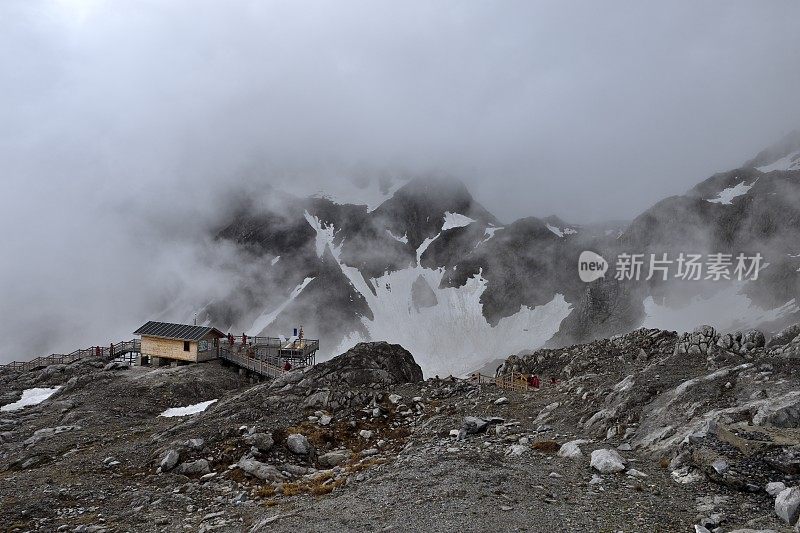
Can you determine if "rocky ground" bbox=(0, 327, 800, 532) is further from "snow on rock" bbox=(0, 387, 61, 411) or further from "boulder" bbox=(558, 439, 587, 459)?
"snow on rock" bbox=(0, 387, 61, 411)

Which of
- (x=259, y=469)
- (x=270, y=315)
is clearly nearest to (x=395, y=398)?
(x=259, y=469)

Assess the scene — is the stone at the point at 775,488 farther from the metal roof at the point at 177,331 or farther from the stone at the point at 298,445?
the metal roof at the point at 177,331

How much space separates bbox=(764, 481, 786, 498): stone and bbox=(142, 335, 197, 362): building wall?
47.5 m

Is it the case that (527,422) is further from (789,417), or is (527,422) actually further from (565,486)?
(789,417)

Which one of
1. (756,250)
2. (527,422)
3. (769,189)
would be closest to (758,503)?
(527,422)

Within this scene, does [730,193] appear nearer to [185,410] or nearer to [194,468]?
[185,410]

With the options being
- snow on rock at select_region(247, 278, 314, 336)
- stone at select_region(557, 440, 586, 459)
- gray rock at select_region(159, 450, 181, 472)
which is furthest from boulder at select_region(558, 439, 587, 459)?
snow on rock at select_region(247, 278, 314, 336)

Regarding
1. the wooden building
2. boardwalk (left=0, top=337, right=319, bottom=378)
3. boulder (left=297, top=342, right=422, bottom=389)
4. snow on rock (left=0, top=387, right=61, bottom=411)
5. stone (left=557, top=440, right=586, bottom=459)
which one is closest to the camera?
stone (left=557, top=440, right=586, bottom=459)

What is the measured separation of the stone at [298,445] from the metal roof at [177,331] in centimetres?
2944

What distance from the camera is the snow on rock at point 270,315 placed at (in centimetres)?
16688

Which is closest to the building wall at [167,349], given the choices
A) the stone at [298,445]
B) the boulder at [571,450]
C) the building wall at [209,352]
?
the building wall at [209,352]

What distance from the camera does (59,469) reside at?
77.4 ft

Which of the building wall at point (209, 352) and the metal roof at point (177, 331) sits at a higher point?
the metal roof at point (177, 331)

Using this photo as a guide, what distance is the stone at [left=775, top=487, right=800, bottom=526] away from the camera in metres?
11.2
